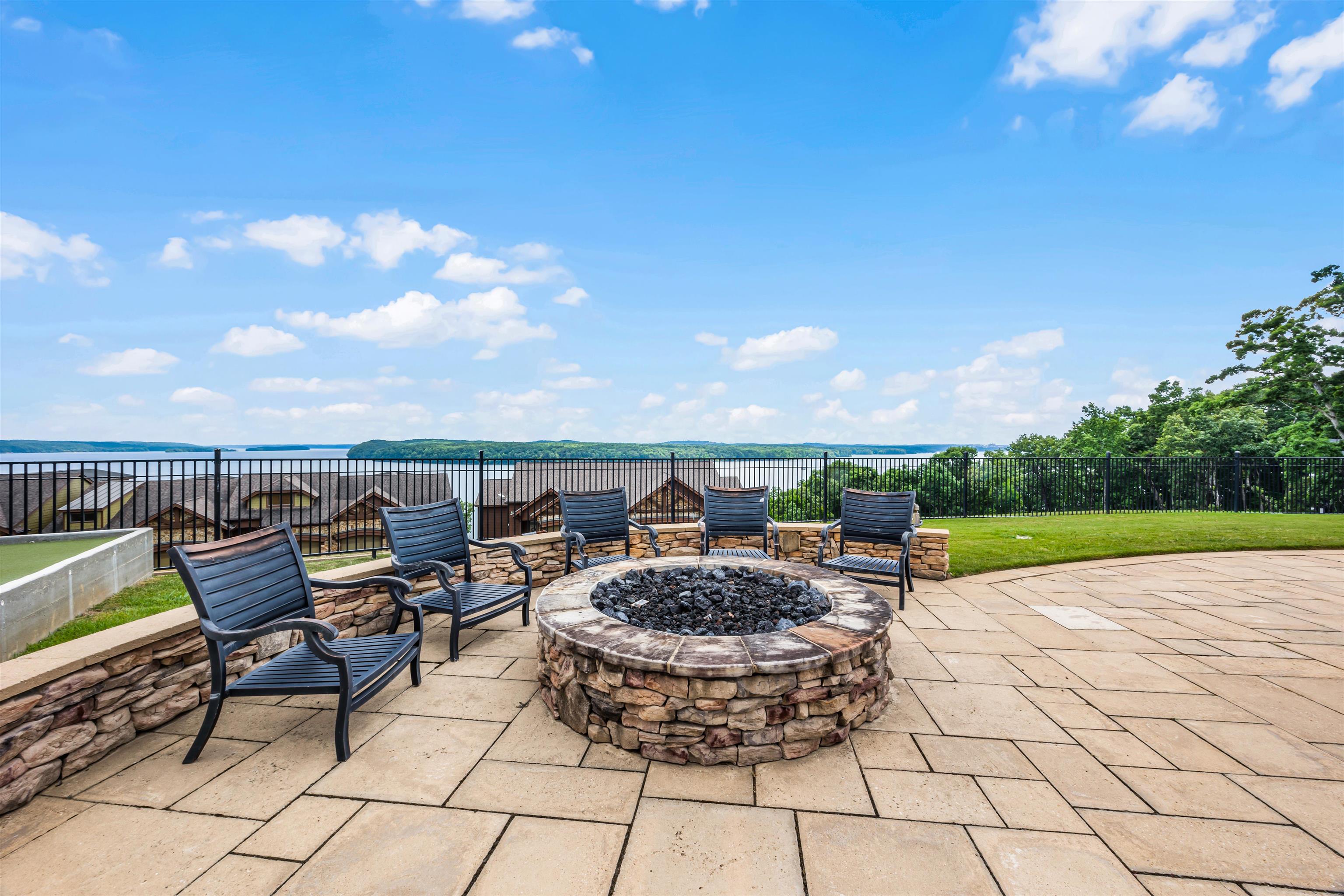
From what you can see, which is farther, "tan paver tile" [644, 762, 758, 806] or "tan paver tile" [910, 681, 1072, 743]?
"tan paver tile" [910, 681, 1072, 743]

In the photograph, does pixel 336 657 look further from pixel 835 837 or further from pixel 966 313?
pixel 966 313

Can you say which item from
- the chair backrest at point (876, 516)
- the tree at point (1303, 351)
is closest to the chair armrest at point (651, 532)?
the chair backrest at point (876, 516)

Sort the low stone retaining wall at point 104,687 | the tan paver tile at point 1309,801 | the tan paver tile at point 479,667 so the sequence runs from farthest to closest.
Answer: the tan paver tile at point 479,667 → the low stone retaining wall at point 104,687 → the tan paver tile at point 1309,801

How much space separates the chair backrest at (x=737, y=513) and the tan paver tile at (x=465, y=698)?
119 inches

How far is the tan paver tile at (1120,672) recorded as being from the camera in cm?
284

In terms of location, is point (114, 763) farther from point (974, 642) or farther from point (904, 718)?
point (974, 642)

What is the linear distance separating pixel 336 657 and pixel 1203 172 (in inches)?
772

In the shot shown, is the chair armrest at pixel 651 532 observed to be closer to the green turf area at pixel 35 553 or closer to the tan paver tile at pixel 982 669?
the tan paver tile at pixel 982 669

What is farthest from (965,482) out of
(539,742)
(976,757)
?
(539,742)

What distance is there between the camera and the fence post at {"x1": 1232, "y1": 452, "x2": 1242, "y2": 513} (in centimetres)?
1186

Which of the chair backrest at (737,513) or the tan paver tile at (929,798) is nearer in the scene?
the tan paver tile at (929,798)

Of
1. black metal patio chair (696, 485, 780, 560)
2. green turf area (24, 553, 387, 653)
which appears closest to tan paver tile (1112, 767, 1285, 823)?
black metal patio chair (696, 485, 780, 560)

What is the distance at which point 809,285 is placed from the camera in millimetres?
17359

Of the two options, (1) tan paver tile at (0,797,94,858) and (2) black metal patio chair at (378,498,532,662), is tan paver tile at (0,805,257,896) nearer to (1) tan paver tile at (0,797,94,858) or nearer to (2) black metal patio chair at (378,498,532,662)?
(1) tan paver tile at (0,797,94,858)
